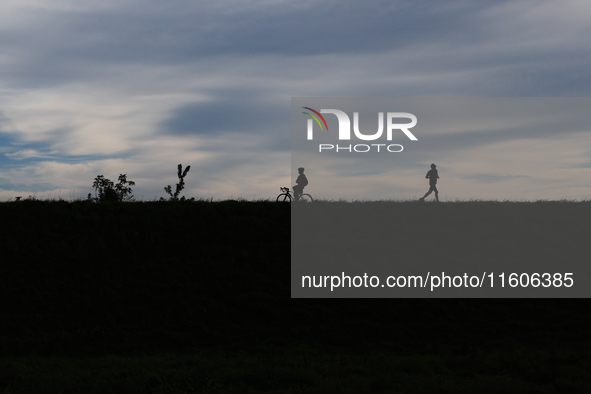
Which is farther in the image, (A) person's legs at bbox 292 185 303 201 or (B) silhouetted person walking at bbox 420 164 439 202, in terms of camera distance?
(B) silhouetted person walking at bbox 420 164 439 202

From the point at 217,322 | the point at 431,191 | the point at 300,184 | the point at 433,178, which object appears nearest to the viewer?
A: the point at 217,322

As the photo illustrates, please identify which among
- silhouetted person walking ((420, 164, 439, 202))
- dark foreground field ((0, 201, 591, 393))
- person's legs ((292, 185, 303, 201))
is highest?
silhouetted person walking ((420, 164, 439, 202))

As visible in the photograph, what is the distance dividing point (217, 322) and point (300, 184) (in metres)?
12.0

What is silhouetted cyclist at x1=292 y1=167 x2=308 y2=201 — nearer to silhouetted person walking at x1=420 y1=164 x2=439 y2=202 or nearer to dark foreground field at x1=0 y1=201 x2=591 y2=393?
dark foreground field at x1=0 y1=201 x2=591 y2=393

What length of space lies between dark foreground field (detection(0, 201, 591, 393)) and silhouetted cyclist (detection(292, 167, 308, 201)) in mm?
1638

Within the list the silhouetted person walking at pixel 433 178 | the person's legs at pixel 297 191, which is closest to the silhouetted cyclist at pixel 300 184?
the person's legs at pixel 297 191

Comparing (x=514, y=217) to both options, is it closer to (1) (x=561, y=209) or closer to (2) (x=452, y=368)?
(1) (x=561, y=209)

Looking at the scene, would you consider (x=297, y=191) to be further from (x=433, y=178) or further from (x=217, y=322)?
(x=217, y=322)

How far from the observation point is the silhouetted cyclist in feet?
91.0

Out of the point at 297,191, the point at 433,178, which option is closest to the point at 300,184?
the point at 297,191

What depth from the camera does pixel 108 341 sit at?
15.7m

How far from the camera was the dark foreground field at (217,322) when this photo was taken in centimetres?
1063

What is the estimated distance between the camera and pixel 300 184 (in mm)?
27766

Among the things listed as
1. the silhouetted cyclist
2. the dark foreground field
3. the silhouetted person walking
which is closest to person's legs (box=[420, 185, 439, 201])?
the silhouetted person walking
